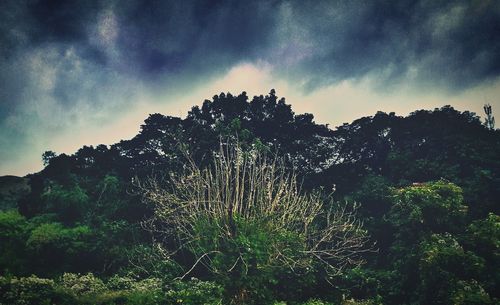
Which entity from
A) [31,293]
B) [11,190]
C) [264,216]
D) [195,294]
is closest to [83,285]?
[31,293]

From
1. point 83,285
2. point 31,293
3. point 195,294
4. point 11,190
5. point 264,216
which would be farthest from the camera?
point 11,190

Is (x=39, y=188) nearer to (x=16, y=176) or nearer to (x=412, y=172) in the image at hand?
(x=16, y=176)

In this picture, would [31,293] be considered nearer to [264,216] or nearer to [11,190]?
[264,216]

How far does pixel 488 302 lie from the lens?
9.59 meters

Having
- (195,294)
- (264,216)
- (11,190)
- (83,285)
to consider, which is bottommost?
(195,294)

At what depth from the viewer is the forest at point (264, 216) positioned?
11367 mm

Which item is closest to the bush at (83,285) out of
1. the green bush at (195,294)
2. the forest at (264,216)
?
the forest at (264,216)

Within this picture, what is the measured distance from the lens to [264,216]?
11.9m

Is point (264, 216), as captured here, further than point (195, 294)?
Yes

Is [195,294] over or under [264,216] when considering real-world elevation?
under

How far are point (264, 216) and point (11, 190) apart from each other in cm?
2154

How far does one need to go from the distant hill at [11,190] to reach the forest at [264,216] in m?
0.12

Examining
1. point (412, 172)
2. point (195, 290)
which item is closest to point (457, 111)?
point (412, 172)

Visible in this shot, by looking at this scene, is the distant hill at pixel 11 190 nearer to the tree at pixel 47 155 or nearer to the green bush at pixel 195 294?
the tree at pixel 47 155
